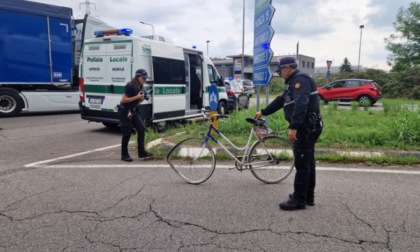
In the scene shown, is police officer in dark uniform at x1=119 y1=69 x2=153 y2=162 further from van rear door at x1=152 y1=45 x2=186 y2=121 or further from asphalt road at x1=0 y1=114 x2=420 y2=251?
van rear door at x1=152 y1=45 x2=186 y2=121

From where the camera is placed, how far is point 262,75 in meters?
7.17

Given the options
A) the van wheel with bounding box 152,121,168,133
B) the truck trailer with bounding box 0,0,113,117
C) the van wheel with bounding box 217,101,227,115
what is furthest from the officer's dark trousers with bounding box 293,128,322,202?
the truck trailer with bounding box 0,0,113,117

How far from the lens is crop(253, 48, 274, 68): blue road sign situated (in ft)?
22.6

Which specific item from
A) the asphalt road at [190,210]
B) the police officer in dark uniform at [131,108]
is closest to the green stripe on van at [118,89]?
the police officer in dark uniform at [131,108]

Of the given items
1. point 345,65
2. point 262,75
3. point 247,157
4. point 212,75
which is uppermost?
point 345,65

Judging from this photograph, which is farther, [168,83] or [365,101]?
[365,101]

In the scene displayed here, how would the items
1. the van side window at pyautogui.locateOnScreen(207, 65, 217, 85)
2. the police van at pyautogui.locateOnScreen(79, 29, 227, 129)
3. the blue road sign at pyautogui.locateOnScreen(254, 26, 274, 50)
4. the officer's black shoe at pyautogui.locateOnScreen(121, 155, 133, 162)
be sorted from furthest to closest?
the van side window at pyautogui.locateOnScreen(207, 65, 217, 85) < the police van at pyautogui.locateOnScreen(79, 29, 227, 129) < the blue road sign at pyautogui.locateOnScreen(254, 26, 274, 50) < the officer's black shoe at pyautogui.locateOnScreen(121, 155, 133, 162)

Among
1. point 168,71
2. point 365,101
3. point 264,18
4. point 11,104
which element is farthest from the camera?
point 365,101

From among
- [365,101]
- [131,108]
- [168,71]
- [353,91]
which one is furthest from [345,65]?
[131,108]

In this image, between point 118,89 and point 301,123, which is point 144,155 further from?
point 301,123

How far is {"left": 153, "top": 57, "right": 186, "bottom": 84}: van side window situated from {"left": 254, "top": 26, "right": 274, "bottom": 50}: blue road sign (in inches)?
107

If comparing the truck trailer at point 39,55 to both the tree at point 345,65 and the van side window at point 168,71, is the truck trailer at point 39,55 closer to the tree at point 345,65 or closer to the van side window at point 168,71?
the van side window at point 168,71

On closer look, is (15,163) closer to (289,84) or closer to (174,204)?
(174,204)

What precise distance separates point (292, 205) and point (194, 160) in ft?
5.50
